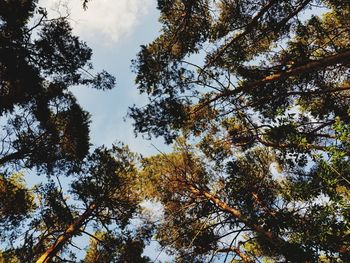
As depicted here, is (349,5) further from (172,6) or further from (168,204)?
(168,204)

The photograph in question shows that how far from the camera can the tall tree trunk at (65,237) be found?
31.6 ft

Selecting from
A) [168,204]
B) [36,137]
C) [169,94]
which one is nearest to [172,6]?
[169,94]

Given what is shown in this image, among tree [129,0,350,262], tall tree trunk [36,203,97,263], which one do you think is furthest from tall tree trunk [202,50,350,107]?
tall tree trunk [36,203,97,263]

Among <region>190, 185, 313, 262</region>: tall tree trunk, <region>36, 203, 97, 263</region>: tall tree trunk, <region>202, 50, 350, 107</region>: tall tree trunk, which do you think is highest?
<region>202, 50, 350, 107</region>: tall tree trunk

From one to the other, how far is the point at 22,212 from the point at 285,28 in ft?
35.8

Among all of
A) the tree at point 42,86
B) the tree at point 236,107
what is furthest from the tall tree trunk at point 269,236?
the tree at point 42,86

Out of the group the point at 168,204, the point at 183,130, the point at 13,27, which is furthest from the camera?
the point at 168,204

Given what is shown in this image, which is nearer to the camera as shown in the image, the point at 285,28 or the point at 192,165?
the point at 285,28

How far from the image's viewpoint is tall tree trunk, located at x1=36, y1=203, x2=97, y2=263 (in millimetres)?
9625

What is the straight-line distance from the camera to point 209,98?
11.2 m

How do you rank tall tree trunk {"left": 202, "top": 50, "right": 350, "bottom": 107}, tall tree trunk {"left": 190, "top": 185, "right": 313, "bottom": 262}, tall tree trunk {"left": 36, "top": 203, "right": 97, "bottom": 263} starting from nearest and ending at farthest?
tall tree trunk {"left": 190, "top": 185, "right": 313, "bottom": 262} → tall tree trunk {"left": 202, "top": 50, "right": 350, "bottom": 107} → tall tree trunk {"left": 36, "top": 203, "right": 97, "bottom": 263}

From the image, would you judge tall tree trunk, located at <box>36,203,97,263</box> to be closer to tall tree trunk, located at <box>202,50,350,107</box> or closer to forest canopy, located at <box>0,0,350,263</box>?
forest canopy, located at <box>0,0,350,263</box>

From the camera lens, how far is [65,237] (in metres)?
10.3

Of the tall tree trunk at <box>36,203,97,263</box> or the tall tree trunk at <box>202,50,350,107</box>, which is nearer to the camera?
the tall tree trunk at <box>202,50,350,107</box>
